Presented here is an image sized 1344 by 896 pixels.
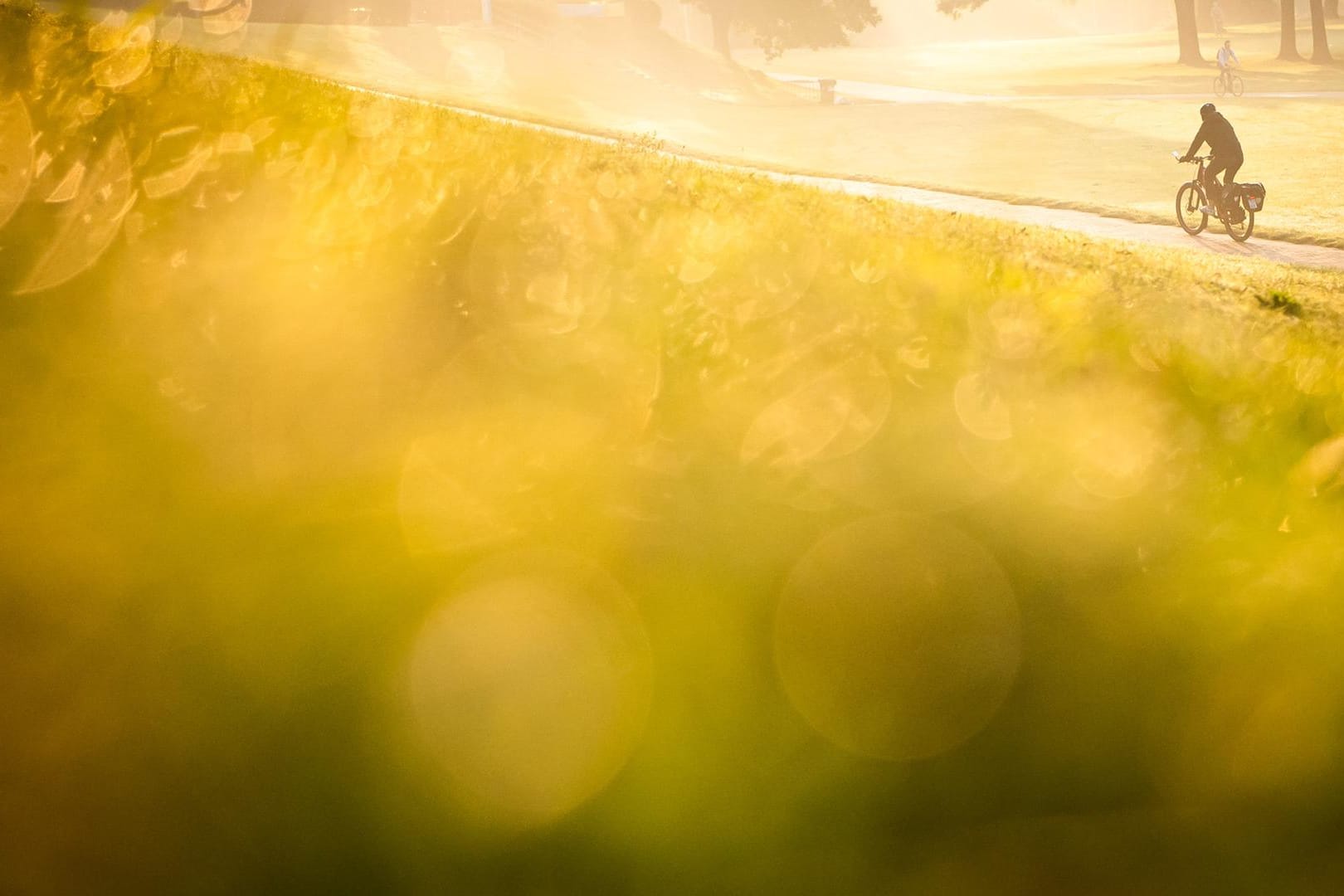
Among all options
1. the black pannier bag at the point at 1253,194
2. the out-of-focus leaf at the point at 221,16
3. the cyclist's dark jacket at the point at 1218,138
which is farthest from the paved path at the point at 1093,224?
the out-of-focus leaf at the point at 221,16

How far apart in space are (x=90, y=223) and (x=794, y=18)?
4956 centimetres

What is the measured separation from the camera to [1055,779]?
5430 mm

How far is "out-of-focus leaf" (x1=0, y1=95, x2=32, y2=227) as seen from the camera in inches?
233

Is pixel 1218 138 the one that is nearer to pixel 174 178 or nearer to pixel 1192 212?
pixel 1192 212

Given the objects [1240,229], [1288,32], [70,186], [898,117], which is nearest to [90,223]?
[70,186]

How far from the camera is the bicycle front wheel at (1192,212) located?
18516 mm

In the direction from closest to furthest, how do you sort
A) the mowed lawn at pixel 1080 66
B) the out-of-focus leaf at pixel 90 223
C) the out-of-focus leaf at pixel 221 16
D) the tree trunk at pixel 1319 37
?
the out-of-focus leaf at pixel 90 223
the out-of-focus leaf at pixel 221 16
the mowed lawn at pixel 1080 66
the tree trunk at pixel 1319 37

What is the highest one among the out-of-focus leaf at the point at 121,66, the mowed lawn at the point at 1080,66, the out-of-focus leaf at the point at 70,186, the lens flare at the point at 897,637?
the out-of-focus leaf at the point at 121,66

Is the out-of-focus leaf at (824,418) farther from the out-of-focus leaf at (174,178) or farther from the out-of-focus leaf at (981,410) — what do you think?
the out-of-focus leaf at (174,178)

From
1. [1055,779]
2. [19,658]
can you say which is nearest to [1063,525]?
[1055,779]

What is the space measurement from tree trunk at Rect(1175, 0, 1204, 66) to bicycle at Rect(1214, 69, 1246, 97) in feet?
44.6

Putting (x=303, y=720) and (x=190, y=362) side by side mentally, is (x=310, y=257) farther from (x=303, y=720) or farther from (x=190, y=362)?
(x=303, y=720)

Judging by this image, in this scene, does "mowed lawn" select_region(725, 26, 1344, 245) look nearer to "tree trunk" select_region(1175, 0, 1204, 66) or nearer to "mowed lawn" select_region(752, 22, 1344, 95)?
"mowed lawn" select_region(752, 22, 1344, 95)

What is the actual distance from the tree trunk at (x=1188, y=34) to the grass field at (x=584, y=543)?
195 feet
